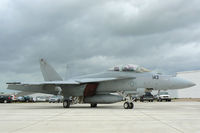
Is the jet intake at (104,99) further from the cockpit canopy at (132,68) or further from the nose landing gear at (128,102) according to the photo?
the cockpit canopy at (132,68)

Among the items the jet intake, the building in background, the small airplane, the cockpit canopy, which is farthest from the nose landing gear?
the building in background

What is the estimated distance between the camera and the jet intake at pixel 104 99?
16141 mm

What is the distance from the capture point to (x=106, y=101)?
16.6 metres

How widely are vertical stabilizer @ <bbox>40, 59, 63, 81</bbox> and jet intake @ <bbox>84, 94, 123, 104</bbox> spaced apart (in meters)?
4.88

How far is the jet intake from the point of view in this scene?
16.1m

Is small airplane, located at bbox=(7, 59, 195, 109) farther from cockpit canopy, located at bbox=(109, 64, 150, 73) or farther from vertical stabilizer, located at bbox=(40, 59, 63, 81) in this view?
vertical stabilizer, located at bbox=(40, 59, 63, 81)

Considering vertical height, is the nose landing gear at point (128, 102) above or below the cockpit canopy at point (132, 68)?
below

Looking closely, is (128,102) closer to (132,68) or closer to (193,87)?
(132,68)

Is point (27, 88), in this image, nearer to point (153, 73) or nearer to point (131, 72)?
point (131, 72)
